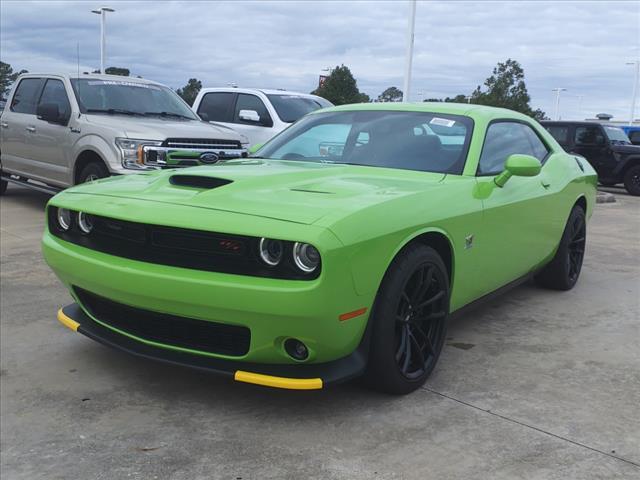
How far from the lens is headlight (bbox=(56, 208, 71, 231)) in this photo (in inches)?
128

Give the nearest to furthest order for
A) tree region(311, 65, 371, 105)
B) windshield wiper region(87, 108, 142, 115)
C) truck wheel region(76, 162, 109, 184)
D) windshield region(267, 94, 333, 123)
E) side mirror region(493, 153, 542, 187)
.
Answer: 1. side mirror region(493, 153, 542, 187)
2. truck wheel region(76, 162, 109, 184)
3. windshield wiper region(87, 108, 142, 115)
4. windshield region(267, 94, 333, 123)
5. tree region(311, 65, 371, 105)

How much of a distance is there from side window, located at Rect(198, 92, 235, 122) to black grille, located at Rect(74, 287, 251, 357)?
24.4ft

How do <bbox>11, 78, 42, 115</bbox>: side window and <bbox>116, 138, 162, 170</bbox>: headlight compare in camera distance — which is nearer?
<bbox>116, 138, 162, 170</bbox>: headlight

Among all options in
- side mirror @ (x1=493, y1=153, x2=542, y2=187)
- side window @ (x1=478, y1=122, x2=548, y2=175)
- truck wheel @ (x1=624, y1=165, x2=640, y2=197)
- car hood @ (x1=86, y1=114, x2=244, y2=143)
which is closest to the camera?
side mirror @ (x1=493, y1=153, x2=542, y2=187)

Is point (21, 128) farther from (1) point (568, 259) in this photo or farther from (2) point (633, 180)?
(2) point (633, 180)

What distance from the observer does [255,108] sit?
978 centimetres

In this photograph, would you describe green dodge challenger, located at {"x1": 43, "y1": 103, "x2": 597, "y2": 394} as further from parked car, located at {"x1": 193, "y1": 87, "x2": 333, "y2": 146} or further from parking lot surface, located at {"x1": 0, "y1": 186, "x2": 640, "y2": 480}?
parked car, located at {"x1": 193, "y1": 87, "x2": 333, "y2": 146}

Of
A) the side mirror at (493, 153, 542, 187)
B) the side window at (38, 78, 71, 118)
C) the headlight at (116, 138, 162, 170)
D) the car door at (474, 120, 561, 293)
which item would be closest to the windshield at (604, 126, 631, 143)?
the car door at (474, 120, 561, 293)

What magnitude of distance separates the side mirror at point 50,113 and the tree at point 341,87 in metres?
32.7

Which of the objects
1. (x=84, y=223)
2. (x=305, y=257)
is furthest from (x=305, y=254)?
(x=84, y=223)

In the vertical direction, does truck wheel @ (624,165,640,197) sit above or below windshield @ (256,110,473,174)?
below

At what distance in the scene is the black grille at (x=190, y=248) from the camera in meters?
2.57

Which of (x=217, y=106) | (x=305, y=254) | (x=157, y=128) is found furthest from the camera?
(x=217, y=106)

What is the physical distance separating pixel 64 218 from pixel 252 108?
682cm
